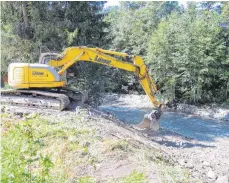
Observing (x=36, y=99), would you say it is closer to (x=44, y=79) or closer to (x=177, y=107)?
(x=44, y=79)

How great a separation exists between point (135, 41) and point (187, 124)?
29.0 feet

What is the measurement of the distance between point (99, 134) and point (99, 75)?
19.5ft

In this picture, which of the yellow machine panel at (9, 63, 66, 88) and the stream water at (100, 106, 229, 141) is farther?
the stream water at (100, 106, 229, 141)

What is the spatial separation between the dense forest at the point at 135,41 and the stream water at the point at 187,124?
1.77 metres

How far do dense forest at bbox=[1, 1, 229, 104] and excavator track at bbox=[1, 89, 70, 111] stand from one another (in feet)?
12.4

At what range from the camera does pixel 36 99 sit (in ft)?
24.0

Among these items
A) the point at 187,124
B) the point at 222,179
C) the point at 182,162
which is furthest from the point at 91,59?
the point at 187,124

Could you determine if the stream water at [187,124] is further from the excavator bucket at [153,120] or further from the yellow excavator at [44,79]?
the yellow excavator at [44,79]

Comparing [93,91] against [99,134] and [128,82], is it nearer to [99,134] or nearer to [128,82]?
[99,134]

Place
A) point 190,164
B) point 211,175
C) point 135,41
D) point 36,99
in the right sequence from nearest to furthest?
point 211,175 < point 190,164 < point 36,99 < point 135,41

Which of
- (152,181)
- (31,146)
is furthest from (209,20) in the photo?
(31,146)

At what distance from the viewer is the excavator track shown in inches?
287

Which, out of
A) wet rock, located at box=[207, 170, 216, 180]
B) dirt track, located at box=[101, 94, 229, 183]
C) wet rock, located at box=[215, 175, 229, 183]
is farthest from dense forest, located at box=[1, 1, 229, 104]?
wet rock, located at box=[215, 175, 229, 183]

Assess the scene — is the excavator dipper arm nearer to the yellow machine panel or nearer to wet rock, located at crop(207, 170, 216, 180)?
the yellow machine panel
